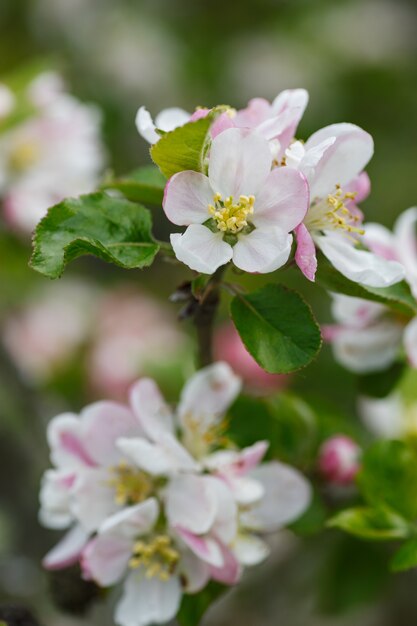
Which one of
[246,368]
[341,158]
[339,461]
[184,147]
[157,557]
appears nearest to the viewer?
[184,147]

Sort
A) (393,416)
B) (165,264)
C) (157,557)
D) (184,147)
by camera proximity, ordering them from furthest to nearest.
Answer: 1. (165,264)
2. (393,416)
3. (157,557)
4. (184,147)

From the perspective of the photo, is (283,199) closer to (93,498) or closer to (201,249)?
(201,249)

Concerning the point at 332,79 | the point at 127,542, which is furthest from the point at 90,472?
the point at 332,79

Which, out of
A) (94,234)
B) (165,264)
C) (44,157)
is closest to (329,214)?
(94,234)

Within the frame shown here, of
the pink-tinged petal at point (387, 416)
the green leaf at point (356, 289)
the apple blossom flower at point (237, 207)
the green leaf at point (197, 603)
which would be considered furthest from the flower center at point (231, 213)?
the pink-tinged petal at point (387, 416)

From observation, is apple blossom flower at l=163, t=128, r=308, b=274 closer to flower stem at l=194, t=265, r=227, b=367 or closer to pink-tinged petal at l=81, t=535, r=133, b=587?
flower stem at l=194, t=265, r=227, b=367

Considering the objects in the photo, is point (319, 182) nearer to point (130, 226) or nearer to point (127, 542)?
point (130, 226)

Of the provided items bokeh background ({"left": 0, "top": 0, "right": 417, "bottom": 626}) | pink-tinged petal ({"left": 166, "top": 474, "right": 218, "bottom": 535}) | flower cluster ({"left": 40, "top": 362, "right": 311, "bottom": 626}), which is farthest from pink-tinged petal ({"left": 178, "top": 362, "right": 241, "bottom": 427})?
bokeh background ({"left": 0, "top": 0, "right": 417, "bottom": 626})
